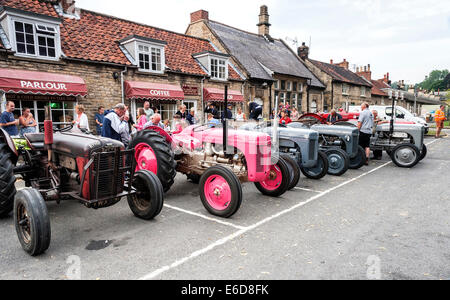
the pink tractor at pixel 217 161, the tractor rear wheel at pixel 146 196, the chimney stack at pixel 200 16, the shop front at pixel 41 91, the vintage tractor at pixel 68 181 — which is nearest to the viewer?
the vintage tractor at pixel 68 181

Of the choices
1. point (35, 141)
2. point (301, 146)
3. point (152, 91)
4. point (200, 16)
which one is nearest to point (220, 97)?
point (152, 91)

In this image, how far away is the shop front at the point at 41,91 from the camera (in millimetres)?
9164

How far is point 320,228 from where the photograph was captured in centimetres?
397

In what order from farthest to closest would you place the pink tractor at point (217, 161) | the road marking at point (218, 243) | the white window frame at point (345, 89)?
1. the white window frame at point (345, 89)
2. the pink tractor at point (217, 161)
3. the road marking at point (218, 243)

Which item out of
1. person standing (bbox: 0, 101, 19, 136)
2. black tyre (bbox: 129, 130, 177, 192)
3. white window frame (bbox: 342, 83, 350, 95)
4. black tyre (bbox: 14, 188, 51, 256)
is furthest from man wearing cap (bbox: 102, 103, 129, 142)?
white window frame (bbox: 342, 83, 350, 95)

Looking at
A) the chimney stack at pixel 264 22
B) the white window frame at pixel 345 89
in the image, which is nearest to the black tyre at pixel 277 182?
the chimney stack at pixel 264 22

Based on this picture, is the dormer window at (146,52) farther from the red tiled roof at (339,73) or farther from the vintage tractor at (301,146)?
the red tiled roof at (339,73)

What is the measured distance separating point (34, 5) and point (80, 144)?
1121 cm

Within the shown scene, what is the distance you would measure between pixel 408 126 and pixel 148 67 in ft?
35.6

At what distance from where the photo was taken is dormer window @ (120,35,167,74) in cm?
1287

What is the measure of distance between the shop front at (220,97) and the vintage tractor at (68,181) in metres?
11.7

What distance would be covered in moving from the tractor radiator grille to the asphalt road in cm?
57

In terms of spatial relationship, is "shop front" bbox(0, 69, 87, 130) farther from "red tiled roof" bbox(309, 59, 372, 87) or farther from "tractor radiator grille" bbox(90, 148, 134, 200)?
"red tiled roof" bbox(309, 59, 372, 87)
